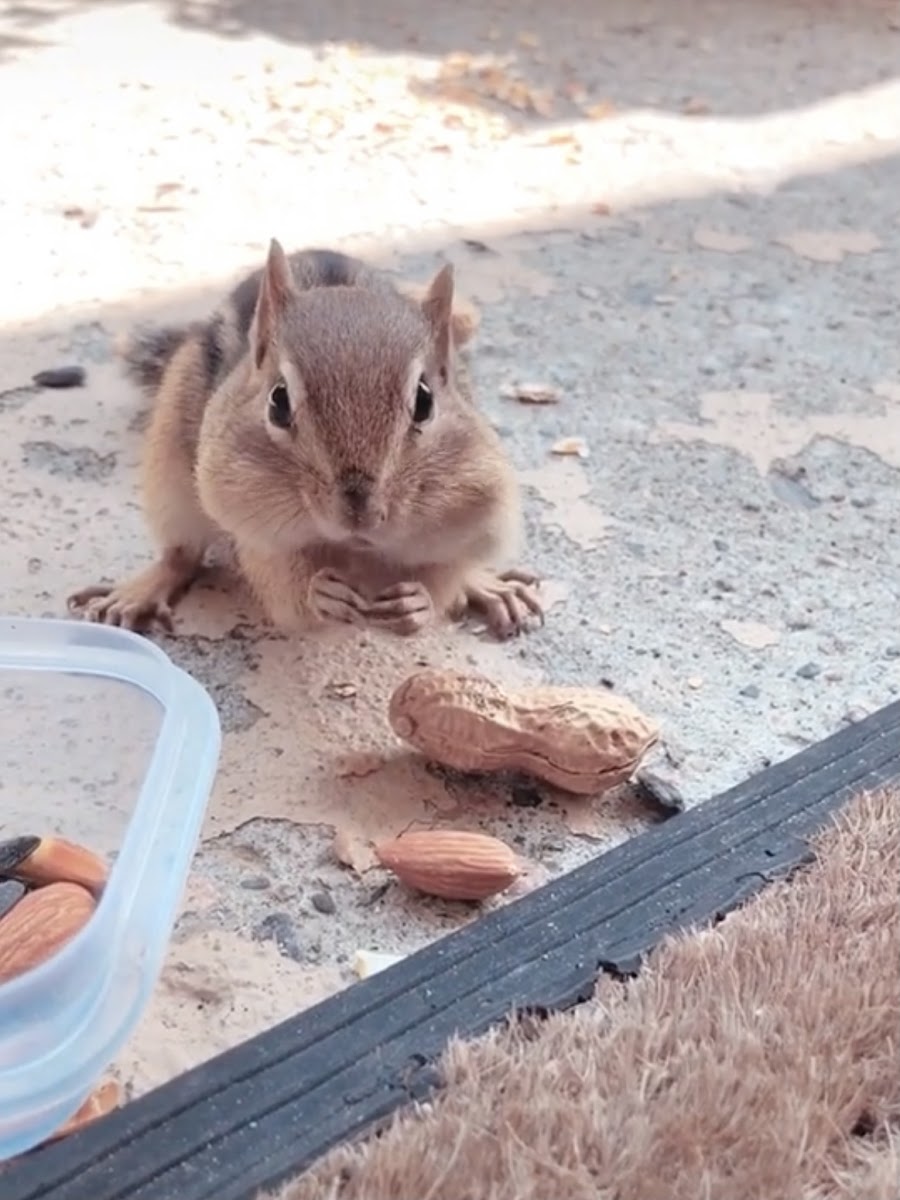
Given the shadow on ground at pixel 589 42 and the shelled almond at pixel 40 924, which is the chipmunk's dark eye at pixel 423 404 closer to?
the shelled almond at pixel 40 924

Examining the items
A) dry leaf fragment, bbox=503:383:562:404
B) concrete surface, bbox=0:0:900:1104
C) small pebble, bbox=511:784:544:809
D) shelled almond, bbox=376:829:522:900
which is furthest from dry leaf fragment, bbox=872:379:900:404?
shelled almond, bbox=376:829:522:900

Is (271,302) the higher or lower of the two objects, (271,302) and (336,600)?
the higher

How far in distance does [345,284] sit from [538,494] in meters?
0.34

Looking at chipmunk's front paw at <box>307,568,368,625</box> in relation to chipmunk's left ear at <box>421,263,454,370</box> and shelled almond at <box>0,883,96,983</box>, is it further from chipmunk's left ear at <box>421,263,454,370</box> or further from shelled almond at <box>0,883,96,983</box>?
shelled almond at <box>0,883,96,983</box>

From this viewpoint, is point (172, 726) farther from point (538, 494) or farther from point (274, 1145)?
point (538, 494)

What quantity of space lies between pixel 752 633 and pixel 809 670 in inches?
2.7

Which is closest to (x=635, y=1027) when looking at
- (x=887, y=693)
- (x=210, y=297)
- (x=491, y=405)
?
(x=887, y=693)

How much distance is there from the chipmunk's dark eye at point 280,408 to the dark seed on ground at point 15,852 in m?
0.37

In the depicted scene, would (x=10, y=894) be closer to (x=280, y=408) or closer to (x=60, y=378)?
(x=280, y=408)

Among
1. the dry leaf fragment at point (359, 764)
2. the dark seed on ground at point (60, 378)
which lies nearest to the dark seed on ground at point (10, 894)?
the dry leaf fragment at point (359, 764)

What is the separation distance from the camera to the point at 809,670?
1.44m

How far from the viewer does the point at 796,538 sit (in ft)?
5.32

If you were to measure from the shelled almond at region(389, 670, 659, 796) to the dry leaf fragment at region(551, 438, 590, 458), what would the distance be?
1.64 ft

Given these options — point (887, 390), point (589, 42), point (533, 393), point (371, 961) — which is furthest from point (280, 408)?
point (589, 42)
